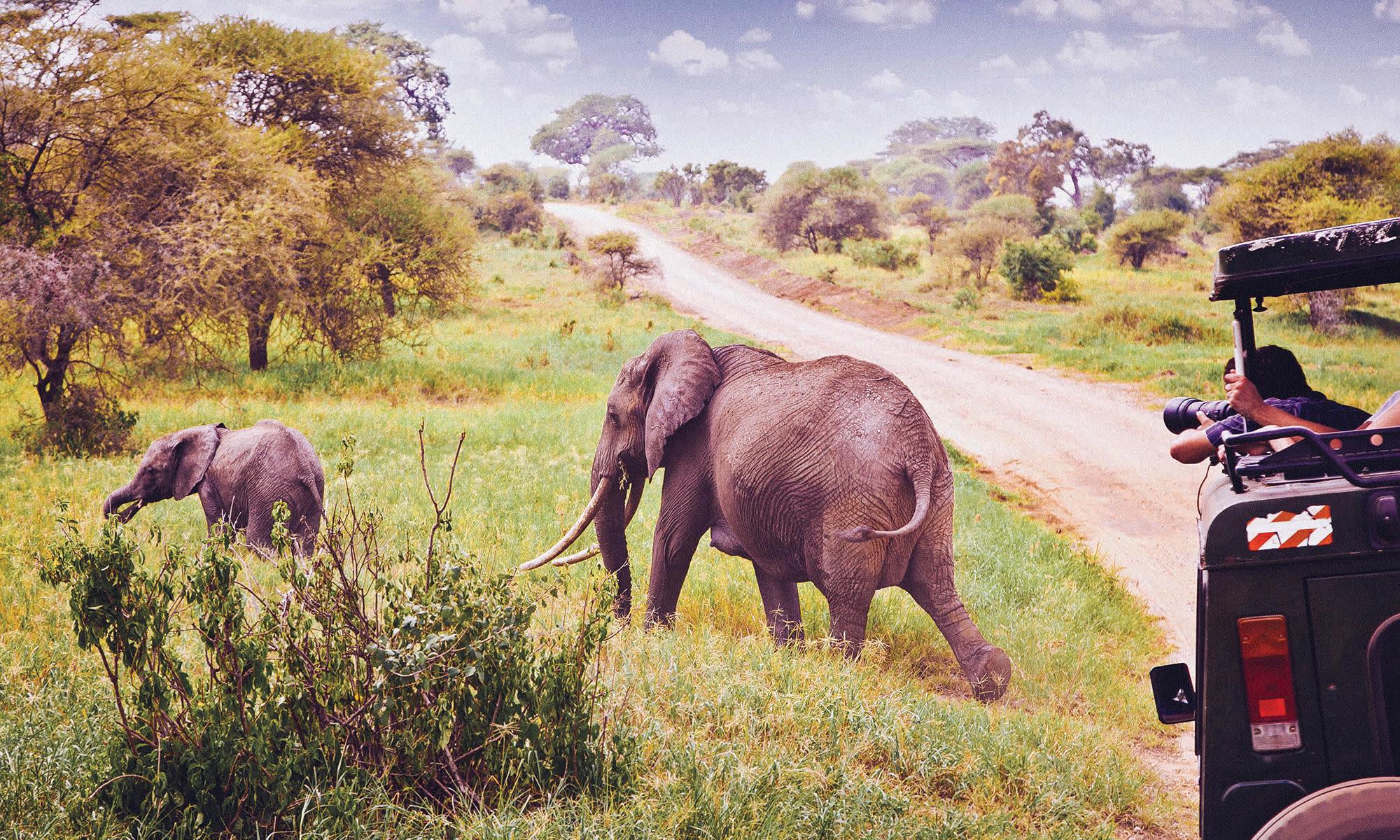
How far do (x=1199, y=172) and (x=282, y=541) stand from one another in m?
50.5

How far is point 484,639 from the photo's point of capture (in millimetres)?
3705

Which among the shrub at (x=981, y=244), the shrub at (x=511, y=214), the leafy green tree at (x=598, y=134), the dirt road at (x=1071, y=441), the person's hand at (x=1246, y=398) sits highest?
the leafy green tree at (x=598, y=134)

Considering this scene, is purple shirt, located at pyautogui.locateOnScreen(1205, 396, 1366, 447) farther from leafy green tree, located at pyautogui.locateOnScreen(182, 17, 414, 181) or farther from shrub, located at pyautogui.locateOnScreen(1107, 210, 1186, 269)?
shrub, located at pyautogui.locateOnScreen(1107, 210, 1186, 269)

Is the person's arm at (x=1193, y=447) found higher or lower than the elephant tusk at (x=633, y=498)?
higher

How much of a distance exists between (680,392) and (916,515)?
5.23 ft

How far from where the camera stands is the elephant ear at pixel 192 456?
7562mm

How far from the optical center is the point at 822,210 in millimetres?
34844

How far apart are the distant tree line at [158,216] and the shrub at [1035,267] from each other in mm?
14684

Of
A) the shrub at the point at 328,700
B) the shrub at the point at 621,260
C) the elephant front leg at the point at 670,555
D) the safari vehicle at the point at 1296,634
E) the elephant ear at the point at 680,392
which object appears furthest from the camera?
the shrub at the point at 621,260

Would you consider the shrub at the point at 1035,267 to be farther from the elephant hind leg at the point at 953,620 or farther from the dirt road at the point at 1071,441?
the elephant hind leg at the point at 953,620

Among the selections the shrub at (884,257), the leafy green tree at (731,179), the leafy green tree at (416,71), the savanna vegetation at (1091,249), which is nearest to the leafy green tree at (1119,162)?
the savanna vegetation at (1091,249)

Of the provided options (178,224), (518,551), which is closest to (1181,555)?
(518,551)

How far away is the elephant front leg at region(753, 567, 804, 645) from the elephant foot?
3.99 ft

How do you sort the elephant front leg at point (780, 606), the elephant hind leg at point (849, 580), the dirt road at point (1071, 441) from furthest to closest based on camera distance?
the dirt road at point (1071, 441) → the elephant front leg at point (780, 606) → the elephant hind leg at point (849, 580)
